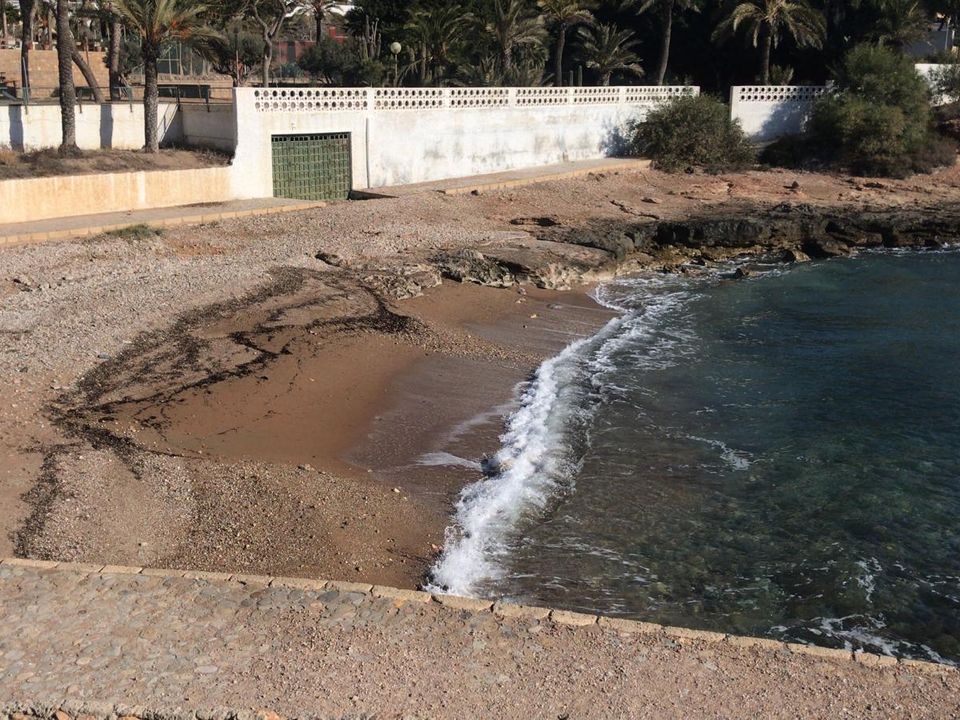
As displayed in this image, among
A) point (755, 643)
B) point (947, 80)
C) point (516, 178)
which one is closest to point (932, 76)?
point (947, 80)

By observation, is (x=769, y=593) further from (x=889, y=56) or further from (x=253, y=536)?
(x=889, y=56)

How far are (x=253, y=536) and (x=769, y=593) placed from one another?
487 cm

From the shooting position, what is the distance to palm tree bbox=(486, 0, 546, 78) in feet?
111

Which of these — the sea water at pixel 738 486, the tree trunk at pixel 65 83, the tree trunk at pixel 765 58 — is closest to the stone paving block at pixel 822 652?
the sea water at pixel 738 486

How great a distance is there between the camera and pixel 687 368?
16828 millimetres

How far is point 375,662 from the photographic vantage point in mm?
6984

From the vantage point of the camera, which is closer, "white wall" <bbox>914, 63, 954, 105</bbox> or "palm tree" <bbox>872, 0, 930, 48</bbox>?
"white wall" <bbox>914, 63, 954, 105</bbox>

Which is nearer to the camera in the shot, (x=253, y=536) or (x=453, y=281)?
(x=253, y=536)

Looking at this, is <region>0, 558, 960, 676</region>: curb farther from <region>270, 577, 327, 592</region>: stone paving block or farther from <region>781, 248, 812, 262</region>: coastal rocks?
<region>781, 248, 812, 262</region>: coastal rocks

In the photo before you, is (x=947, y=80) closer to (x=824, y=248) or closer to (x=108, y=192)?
(x=824, y=248)

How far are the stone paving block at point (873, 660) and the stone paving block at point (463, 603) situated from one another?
103 inches

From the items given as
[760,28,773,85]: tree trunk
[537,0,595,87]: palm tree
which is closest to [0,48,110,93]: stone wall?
[537,0,595,87]: palm tree

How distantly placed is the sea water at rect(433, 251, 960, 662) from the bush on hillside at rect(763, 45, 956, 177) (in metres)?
15.4

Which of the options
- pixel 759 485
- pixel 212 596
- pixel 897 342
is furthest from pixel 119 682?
pixel 897 342
